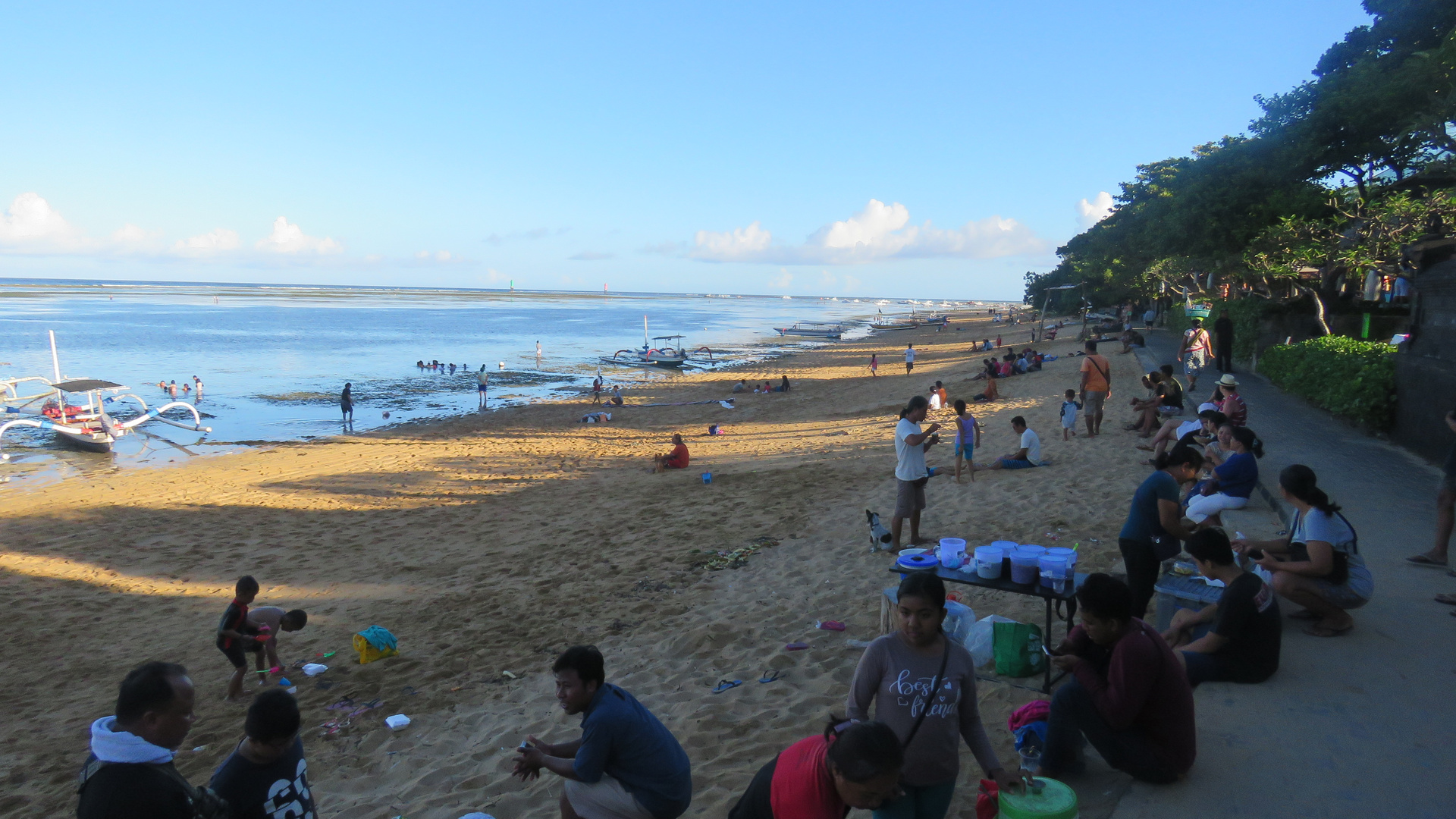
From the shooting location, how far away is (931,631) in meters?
2.90

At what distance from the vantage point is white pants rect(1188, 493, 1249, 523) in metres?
6.62

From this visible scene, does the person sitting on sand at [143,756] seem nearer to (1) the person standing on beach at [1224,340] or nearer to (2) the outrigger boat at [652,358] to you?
(1) the person standing on beach at [1224,340]

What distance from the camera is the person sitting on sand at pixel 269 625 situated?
6488 millimetres

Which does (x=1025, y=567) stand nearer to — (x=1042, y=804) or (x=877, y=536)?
(x=1042, y=804)

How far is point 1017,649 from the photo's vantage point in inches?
198

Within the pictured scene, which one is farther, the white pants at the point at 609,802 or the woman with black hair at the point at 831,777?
the white pants at the point at 609,802

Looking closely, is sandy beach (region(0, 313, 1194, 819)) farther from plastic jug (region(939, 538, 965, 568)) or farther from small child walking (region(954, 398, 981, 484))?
plastic jug (region(939, 538, 965, 568))

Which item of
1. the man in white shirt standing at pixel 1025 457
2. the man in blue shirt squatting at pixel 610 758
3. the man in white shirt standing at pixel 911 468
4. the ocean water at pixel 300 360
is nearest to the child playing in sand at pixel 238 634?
the man in blue shirt squatting at pixel 610 758

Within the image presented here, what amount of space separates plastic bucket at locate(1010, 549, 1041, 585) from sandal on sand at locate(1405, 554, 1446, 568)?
3.96 metres

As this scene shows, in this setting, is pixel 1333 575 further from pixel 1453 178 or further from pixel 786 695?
pixel 1453 178

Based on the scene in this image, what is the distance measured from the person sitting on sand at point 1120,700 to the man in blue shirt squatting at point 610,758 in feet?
6.08

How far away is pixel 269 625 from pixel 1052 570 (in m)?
6.39

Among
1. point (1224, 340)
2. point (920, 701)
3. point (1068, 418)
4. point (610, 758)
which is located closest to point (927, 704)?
point (920, 701)

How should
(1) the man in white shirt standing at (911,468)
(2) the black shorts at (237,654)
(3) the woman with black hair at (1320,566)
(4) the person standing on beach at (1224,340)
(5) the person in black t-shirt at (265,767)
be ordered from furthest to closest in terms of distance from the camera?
(4) the person standing on beach at (1224,340) < (1) the man in white shirt standing at (911,468) < (2) the black shorts at (237,654) < (3) the woman with black hair at (1320,566) < (5) the person in black t-shirt at (265,767)
